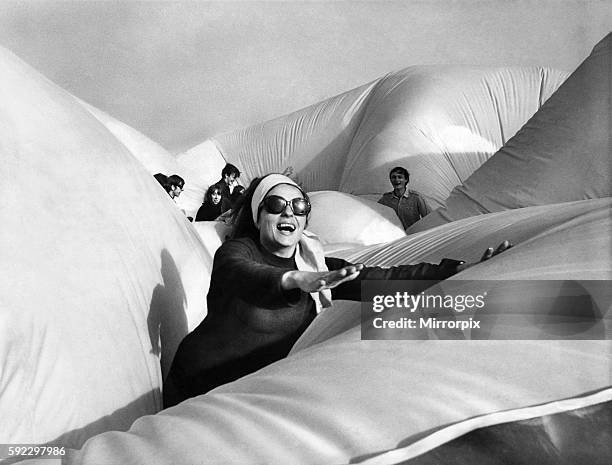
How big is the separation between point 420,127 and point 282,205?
1.54m

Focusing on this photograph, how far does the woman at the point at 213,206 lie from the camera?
2045 millimetres

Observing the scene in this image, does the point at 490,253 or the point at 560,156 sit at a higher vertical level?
the point at 560,156

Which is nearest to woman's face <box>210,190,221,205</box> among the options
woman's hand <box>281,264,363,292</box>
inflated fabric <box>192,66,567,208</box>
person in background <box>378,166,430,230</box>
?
inflated fabric <box>192,66,567,208</box>

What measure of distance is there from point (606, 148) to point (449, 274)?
18.9 inches

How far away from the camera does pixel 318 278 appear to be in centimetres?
62

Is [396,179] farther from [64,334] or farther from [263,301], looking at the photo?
[64,334]

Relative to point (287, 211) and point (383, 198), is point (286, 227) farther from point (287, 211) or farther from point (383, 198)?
point (383, 198)

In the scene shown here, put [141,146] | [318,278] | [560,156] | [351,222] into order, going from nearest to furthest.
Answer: [318,278], [560,156], [351,222], [141,146]

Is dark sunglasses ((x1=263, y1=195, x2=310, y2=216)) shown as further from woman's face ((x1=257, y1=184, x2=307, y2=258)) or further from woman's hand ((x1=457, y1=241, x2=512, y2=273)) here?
woman's hand ((x1=457, y1=241, x2=512, y2=273))

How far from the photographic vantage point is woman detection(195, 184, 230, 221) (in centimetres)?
204

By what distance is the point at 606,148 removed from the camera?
103 cm

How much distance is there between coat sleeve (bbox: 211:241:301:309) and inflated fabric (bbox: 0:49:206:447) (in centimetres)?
8

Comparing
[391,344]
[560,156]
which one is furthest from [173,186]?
[391,344]

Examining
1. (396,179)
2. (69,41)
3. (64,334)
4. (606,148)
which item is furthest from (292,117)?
(64,334)
